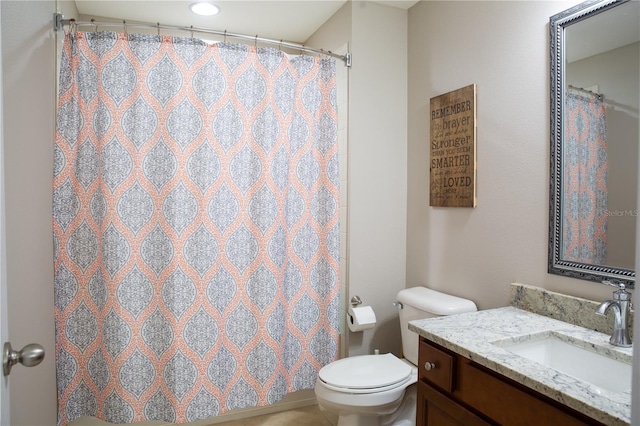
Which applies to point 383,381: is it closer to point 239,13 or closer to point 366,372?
point 366,372

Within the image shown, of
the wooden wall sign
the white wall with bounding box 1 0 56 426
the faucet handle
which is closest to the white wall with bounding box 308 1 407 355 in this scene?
the wooden wall sign

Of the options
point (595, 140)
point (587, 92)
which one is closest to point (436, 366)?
point (595, 140)

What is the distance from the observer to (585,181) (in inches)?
60.6

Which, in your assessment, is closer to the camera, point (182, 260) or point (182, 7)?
point (182, 260)

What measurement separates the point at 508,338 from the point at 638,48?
3.54 ft

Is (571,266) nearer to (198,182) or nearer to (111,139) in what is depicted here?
(198,182)

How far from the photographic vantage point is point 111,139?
1.89 m

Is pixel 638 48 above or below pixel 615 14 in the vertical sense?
below

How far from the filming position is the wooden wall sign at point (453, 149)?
6.63 feet

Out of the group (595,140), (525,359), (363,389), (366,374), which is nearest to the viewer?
(525,359)

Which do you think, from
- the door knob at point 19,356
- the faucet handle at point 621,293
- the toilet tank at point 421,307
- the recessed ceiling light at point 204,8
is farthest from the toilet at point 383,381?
the recessed ceiling light at point 204,8

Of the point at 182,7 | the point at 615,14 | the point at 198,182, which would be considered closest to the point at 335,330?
the point at 198,182

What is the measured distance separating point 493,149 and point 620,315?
90 centimetres

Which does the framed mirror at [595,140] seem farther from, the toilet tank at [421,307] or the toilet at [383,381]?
the toilet at [383,381]
